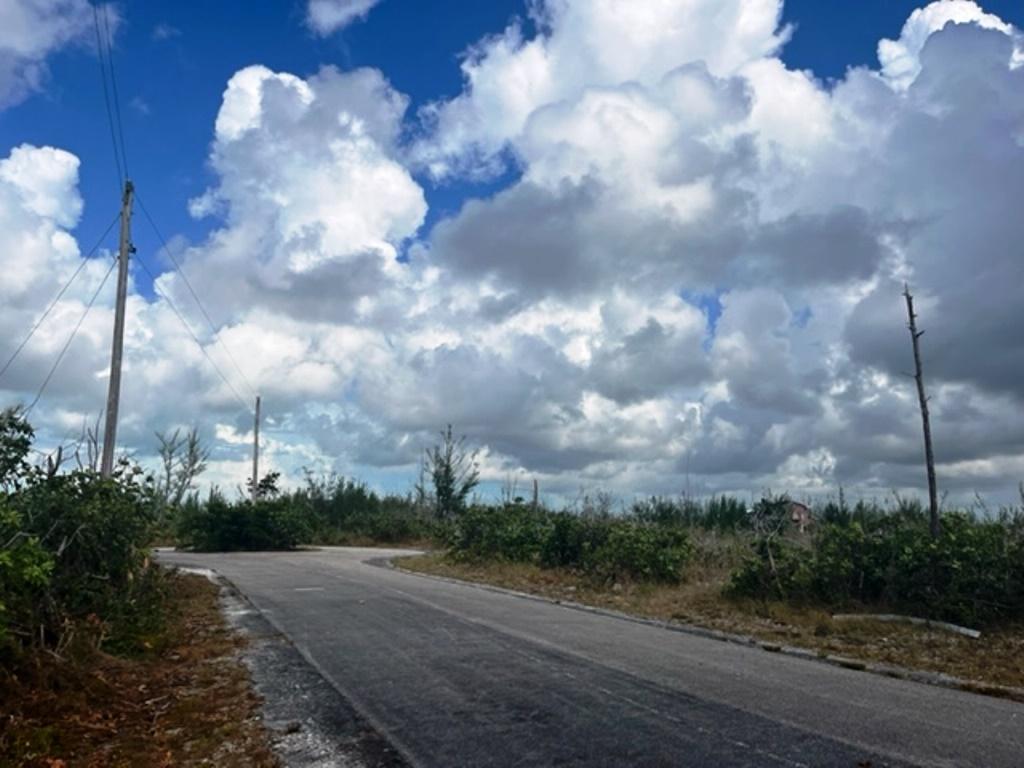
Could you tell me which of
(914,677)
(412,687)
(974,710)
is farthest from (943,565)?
(412,687)

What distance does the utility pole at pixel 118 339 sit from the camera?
687 inches

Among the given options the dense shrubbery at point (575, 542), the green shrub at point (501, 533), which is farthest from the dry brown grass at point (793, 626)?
the green shrub at point (501, 533)

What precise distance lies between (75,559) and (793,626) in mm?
10433

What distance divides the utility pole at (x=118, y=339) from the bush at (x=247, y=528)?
84.6ft

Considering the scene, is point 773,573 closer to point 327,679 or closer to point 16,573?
point 327,679

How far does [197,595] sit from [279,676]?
9507 millimetres

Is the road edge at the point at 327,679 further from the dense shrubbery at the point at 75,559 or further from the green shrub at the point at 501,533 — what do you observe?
the green shrub at the point at 501,533

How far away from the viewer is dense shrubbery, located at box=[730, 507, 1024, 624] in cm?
1263

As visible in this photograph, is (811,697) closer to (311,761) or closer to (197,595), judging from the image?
(311,761)

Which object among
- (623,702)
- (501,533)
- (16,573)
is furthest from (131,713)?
(501,533)

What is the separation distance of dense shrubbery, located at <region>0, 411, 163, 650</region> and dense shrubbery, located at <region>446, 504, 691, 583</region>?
34.4 feet

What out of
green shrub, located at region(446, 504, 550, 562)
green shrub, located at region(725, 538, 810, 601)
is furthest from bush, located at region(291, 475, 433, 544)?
green shrub, located at region(725, 538, 810, 601)

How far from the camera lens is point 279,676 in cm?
945

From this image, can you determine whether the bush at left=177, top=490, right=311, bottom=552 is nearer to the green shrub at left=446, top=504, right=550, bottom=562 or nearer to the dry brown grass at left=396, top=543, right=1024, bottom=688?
the green shrub at left=446, top=504, right=550, bottom=562
